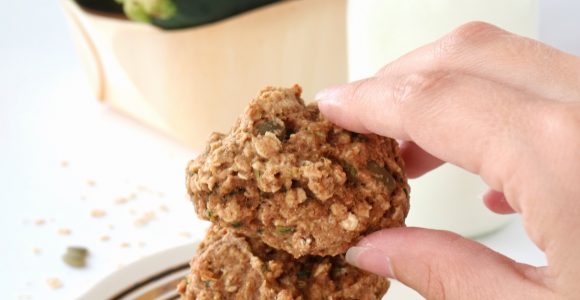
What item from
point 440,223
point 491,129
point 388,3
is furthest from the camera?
point 440,223

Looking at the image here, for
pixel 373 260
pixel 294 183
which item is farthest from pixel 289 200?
pixel 373 260

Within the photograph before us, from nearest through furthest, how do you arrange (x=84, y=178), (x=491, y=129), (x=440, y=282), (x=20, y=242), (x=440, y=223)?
(x=491, y=129) → (x=440, y=282) → (x=440, y=223) → (x=20, y=242) → (x=84, y=178)

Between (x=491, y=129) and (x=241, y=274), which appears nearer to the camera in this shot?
(x=491, y=129)

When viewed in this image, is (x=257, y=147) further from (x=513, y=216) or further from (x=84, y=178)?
(x=84, y=178)

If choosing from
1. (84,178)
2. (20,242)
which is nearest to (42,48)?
(84,178)

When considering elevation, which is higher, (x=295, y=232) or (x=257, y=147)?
(x=257, y=147)

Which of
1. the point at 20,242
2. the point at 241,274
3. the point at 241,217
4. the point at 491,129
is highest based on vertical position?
the point at 491,129

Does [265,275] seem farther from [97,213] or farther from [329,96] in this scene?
[97,213]
